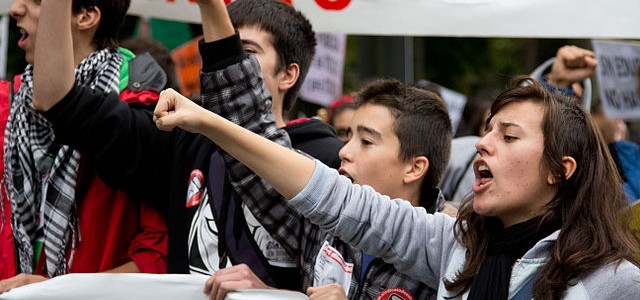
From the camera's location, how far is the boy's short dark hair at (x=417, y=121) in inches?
149

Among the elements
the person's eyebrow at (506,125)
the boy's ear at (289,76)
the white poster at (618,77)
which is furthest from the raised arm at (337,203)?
the white poster at (618,77)

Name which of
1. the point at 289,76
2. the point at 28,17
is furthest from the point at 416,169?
the point at 28,17

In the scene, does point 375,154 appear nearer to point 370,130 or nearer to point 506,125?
point 370,130

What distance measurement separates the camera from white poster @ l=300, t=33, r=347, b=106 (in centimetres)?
820

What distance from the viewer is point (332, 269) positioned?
330cm

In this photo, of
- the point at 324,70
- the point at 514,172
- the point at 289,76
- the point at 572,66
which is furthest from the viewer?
the point at 324,70

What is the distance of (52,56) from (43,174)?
53 centimetres

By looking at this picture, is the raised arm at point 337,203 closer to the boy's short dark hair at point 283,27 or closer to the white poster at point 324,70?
the boy's short dark hair at point 283,27

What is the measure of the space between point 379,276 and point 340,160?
1.74ft

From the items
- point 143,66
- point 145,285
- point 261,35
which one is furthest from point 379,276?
point 143,66

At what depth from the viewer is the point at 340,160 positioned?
3.68 meters

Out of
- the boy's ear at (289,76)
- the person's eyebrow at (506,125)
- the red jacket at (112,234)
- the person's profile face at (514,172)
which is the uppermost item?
the boy's ear at (289,76)

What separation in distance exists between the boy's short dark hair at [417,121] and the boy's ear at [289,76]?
0.23 meters

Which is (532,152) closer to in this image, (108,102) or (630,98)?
(108,102)
